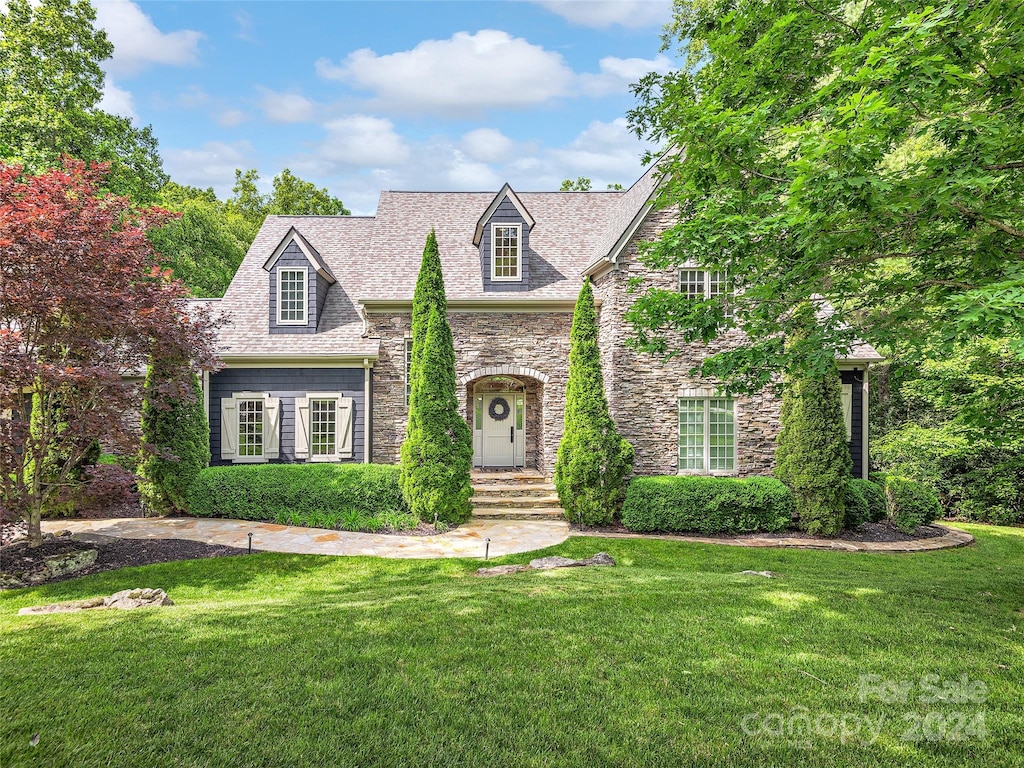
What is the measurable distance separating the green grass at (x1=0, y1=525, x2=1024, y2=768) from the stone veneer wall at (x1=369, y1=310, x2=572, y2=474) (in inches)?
253

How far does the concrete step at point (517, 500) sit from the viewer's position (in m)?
11.4

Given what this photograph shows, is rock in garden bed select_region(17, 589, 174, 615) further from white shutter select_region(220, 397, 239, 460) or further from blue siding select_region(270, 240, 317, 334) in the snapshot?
blue siding select_region(270, 240, 317, 334)

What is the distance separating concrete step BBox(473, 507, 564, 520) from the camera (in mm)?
10977

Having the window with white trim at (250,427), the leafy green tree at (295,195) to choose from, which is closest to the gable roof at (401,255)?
the window with white trim at (250,427)

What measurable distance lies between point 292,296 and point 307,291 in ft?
1.51

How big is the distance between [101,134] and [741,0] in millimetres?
21051

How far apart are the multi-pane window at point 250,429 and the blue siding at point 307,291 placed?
208 centimetres

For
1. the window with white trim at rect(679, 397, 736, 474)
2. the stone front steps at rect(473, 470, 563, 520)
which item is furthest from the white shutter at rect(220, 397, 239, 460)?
the window with white trim at rect(679, 397, 736, 474)

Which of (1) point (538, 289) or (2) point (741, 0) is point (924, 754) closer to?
(2) point (741, 0)

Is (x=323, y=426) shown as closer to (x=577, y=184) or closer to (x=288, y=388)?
(x=288, y=388)

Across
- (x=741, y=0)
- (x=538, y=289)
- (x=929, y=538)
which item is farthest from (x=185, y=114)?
(x=929, y=538)

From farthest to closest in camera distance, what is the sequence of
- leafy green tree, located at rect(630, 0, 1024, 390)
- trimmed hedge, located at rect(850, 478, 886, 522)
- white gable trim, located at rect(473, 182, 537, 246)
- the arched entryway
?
the arched entryway < white gable trim, located at rect(473, 182, 537, 246) < trimmed hedge, located at rect(850, 478, 886, 522) < leafy green tree, located at rect(630, 0, 1024, 390)

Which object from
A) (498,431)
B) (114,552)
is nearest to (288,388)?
(114,552)

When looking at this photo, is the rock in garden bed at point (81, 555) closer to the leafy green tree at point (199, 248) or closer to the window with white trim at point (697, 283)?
the window with white trim at point (697, 283)
